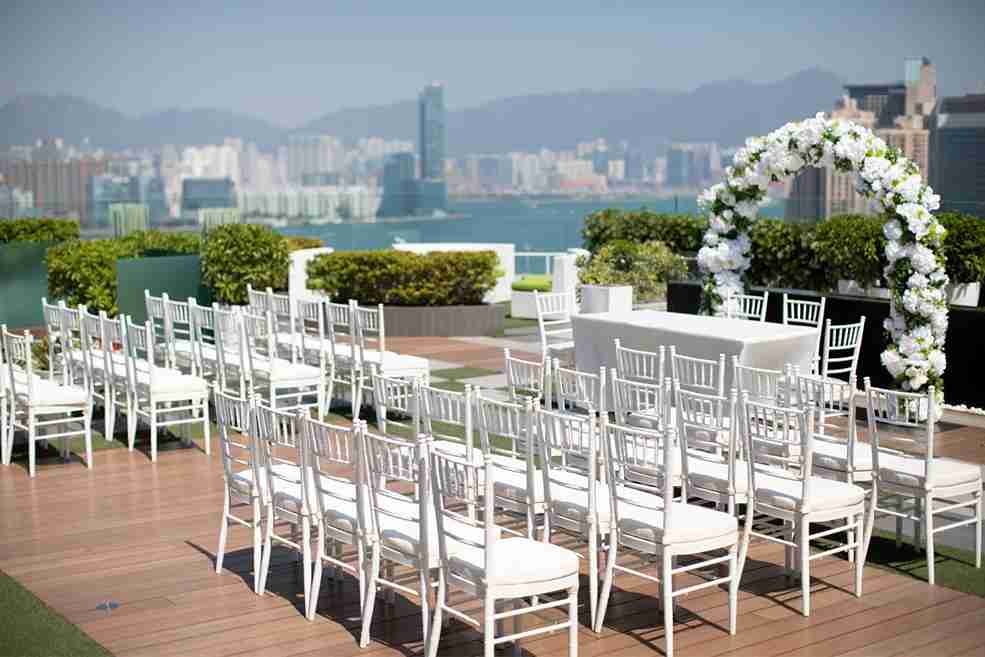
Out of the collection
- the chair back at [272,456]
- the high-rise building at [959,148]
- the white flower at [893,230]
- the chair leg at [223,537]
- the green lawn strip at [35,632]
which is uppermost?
the high-rise building at [959,148]

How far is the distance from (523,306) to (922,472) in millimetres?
11573

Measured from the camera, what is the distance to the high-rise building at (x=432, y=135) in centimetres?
11519

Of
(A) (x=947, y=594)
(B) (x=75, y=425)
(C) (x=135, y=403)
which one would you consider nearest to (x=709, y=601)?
(A) (x=947, y=594)

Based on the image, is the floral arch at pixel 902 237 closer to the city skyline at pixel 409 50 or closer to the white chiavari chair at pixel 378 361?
the white chiavari chair at pixel 378 361

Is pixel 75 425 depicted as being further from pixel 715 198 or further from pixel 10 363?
pixel 715 198

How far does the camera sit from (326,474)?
5.38 metres

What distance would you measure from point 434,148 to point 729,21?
158 ft

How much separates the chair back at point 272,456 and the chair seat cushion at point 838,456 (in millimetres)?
2601

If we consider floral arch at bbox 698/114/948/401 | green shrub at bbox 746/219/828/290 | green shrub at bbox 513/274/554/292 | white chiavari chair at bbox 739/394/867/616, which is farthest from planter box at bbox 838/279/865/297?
white chiavari chair at bbox 739/394/867/616

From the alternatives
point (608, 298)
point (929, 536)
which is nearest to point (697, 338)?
point (929, 536)

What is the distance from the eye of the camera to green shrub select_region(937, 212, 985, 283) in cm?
1298

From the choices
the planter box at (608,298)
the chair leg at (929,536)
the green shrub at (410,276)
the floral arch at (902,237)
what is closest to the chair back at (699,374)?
the chair leg at (929,536)

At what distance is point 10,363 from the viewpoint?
841 centimetres

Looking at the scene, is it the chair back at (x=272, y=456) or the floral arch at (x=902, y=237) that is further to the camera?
the floral arch at (x=902, y=237)
